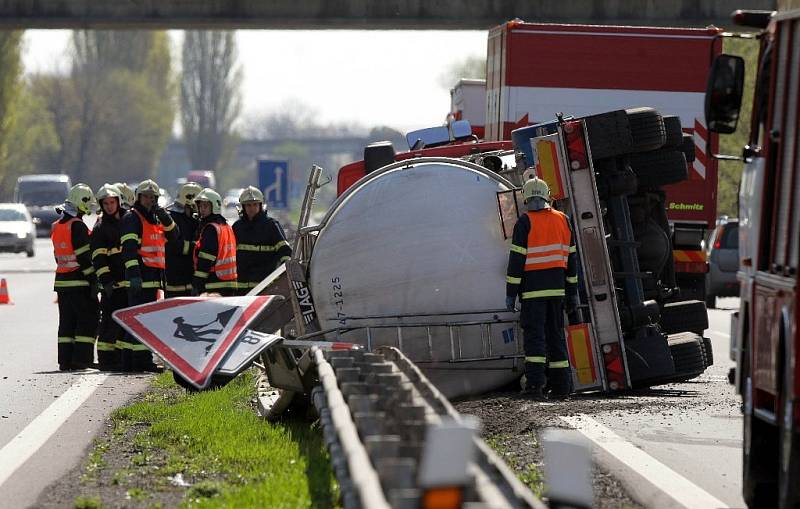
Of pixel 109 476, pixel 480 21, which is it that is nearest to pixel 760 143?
pixel 109 476

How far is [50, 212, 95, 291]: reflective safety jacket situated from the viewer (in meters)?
17.3

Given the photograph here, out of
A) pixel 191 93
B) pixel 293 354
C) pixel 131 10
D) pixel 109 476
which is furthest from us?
pixel 191 93

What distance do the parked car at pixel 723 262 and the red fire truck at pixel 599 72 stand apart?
432 inches

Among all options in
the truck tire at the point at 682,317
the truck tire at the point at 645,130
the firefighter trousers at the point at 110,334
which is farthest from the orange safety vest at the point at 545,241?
the firefighter trousers at the point at 110,334

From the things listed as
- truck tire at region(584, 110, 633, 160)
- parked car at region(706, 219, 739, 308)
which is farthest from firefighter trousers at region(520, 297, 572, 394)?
parked car at region(706, 219, 739, 308)

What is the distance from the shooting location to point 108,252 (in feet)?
57.0

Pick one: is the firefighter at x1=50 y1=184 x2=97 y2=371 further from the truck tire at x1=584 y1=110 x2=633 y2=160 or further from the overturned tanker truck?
the truck tire at x1=584 y1=110 x2=633 y2=160

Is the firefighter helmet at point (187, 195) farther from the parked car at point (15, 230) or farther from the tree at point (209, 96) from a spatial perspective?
the tree at point (209, 96)

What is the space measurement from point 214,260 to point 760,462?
994cm

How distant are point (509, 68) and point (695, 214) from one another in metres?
2.73

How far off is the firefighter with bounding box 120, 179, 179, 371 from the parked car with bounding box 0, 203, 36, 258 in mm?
33297

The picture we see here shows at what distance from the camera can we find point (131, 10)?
34969 mm

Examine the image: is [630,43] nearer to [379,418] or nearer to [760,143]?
[760,143]

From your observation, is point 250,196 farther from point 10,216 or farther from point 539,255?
point 10,216
